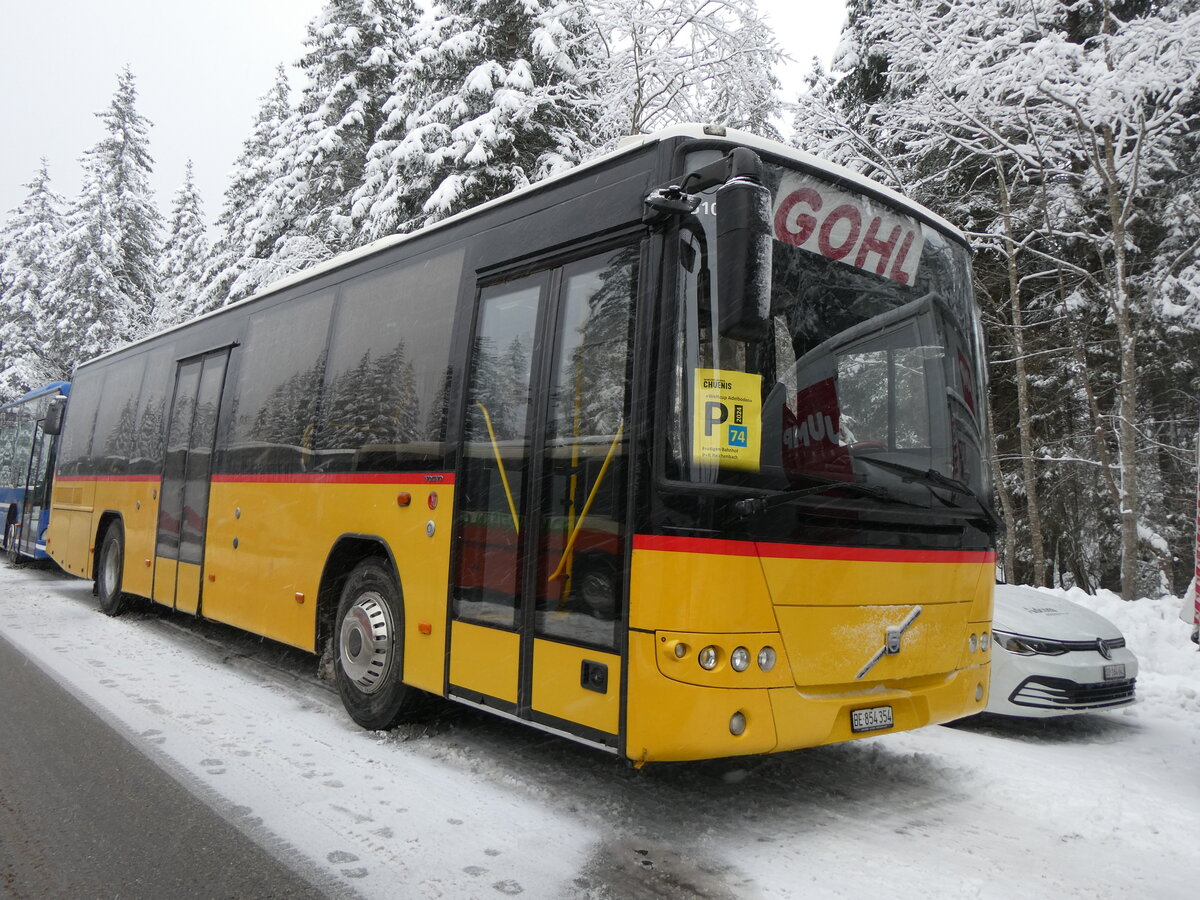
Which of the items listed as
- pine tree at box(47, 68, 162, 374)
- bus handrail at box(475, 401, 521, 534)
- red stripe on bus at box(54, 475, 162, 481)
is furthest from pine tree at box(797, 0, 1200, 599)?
pine tree at box(47, 68, 162, 374)

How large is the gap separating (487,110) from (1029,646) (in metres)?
14.5

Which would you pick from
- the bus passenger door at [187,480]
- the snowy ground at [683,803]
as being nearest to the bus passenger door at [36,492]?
the bus passenger door at [187,480]

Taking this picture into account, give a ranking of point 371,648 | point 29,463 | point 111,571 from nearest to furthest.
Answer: point 371,648
point 111,571
point 29,463

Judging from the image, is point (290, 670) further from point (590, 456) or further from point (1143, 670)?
point (1143, 670)

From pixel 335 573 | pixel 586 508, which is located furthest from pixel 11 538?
pixel 586 508

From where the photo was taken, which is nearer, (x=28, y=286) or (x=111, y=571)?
(x=111, y=571)

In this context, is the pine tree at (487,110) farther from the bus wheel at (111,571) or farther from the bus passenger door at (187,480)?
the bus wheel at (111,571)

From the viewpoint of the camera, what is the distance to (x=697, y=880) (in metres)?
3.53

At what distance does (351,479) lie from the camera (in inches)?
238

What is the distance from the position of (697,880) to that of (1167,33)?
491 inches

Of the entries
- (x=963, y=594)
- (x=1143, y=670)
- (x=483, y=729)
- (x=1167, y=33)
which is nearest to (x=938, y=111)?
(x=1167, y=33)

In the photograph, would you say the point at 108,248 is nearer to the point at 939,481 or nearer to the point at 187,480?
the point at 187,480

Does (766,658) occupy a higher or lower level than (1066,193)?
lower

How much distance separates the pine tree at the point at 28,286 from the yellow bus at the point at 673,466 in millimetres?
36998
